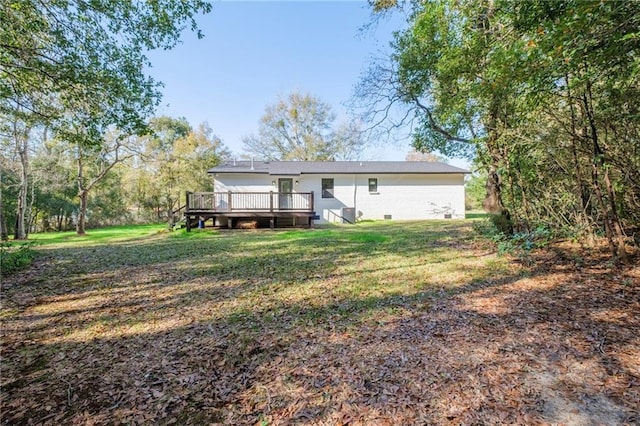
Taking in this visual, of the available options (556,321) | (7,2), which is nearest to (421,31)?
(556,321)

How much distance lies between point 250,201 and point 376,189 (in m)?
7.74

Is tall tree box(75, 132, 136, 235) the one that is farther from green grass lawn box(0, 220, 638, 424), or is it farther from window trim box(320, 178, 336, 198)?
green grass lawn box(0, 220, 638, 424)

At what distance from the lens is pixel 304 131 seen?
91.9ft

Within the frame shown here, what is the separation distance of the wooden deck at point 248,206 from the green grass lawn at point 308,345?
7.81 metres

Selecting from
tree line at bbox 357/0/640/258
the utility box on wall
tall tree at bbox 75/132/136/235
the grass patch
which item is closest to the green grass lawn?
tree line at bbox 357/0/640/258

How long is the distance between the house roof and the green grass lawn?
11.0 m

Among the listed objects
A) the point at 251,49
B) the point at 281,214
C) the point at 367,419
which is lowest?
the point at 367,419

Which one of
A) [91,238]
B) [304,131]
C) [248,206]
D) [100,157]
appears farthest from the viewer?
[304,131]

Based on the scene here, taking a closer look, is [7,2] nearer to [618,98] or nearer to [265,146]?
[618,98]

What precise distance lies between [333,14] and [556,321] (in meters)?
11.1

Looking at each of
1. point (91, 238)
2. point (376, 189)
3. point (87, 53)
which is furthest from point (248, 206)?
point (87, 53)

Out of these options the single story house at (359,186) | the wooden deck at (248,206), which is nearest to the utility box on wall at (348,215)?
the single story house at (359,186)

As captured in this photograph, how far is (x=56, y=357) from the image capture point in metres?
2.73

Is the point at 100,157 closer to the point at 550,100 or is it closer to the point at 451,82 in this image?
the point at 451,82
